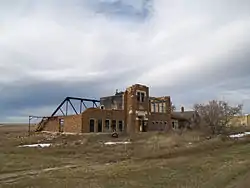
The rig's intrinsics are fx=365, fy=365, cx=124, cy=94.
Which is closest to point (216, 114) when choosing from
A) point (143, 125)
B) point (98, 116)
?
point (143, 125)

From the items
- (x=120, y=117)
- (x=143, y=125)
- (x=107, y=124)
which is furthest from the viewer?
(x=143, y=125)

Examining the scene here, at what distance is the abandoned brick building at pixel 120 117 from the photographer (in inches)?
2090

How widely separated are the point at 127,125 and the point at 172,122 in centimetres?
1361

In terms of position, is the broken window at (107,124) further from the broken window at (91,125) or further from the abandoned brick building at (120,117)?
the broken window at (91,125)

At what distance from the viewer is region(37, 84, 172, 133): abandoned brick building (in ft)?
174

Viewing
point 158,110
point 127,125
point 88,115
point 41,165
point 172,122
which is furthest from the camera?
point 172,122

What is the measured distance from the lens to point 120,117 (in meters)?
57.1

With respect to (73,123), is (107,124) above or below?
below

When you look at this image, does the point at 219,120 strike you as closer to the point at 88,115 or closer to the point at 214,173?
the point at 88,115

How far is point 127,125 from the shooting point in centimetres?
5762

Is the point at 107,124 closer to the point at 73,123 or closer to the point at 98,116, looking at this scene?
the point at 98,116

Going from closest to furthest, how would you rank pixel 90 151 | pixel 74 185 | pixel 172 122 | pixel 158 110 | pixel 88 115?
pixel 74 185 → pixel 90 151 → pixel 88 115 → pixel 158 110 → pixel 172 122

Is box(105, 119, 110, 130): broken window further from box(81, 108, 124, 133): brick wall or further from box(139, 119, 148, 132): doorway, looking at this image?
box(139, 119, 148, 132): doorway

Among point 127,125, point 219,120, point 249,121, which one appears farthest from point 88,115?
point 249,121
